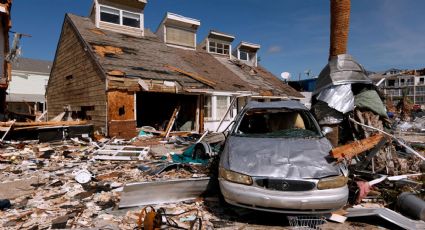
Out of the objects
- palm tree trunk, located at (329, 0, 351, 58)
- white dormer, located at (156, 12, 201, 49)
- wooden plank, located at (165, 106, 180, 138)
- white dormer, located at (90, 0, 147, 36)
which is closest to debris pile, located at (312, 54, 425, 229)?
palm tree trunk, located at (329, 0, 351, 58)

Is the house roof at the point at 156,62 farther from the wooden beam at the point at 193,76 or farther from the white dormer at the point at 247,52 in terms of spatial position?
the white dormer at the point at 247,52

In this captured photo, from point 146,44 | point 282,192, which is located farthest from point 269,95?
point 282,192

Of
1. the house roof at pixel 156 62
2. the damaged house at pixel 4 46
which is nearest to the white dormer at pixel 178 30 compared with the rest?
the house roof at pixel 156 62

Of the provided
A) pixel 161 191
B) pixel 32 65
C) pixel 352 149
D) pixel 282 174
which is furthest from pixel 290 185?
pixel 32 65

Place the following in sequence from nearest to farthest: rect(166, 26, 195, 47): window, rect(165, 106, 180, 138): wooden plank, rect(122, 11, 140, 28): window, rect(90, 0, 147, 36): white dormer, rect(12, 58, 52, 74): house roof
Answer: rect(165, 106, 180, 138): wooden plank < rect(90, 0, 147, 36): white dormer < rect(122, 11, 140, 28): window < rect(166, 26, 195, 47): window < rect(12, 58, 52, 74): house roof

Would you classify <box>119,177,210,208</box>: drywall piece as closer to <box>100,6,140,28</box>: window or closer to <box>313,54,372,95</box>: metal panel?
<box>313,54,372,95</box>: metal panel

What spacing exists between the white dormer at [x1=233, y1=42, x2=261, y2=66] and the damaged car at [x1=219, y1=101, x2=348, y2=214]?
2223 centimetres

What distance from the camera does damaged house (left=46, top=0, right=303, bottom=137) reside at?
13.1 meters

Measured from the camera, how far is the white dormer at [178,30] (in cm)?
2045

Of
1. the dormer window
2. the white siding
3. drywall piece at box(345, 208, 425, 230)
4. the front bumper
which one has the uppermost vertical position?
the dormer window

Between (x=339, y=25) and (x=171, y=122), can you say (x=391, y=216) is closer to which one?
(x=339, y=25)

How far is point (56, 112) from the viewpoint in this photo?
62.6 feet

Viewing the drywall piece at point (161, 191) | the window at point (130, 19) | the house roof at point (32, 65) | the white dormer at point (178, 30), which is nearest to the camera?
the drywall piece at point (161, 191)

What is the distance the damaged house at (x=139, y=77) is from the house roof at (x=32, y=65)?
1880 cm
